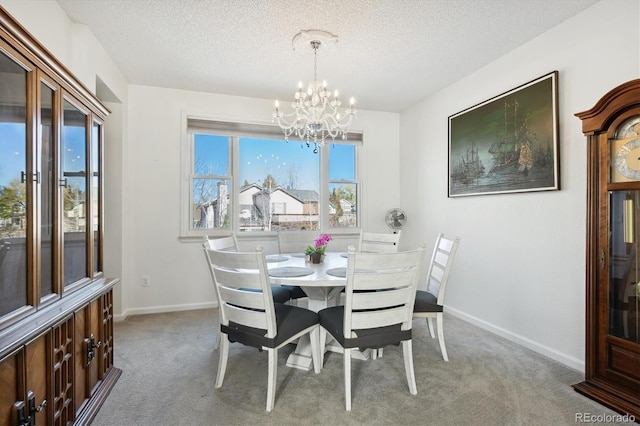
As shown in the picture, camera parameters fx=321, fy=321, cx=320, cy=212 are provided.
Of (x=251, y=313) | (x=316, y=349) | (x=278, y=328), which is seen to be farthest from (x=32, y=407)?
(x=316, y=349)

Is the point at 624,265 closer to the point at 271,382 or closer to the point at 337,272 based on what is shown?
the point at 337,272

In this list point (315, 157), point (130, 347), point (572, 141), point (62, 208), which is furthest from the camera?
point (315, 157)

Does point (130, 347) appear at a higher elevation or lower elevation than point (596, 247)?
lower

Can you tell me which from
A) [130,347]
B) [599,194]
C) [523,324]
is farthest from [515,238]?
[130,347]

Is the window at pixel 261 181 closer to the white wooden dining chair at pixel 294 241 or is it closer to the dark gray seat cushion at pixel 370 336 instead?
the white wooden dining chair at pixel 294 241

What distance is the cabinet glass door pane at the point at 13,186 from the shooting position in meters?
1.21

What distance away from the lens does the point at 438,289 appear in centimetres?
258

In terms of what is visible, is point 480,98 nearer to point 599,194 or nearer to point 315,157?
point 599,194

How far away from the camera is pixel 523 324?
9.16ft

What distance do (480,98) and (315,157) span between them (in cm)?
210

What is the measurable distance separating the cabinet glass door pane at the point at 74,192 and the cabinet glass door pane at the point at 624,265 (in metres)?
3.13

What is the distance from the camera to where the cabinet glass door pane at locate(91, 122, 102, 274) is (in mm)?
2004

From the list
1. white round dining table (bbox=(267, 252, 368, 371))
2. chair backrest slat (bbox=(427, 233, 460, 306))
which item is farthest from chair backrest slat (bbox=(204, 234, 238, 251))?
chair backrest slat (bbox=(427, 233, 460, 306))

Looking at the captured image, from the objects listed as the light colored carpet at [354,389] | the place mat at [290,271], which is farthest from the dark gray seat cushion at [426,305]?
the place mat at [290,271]
